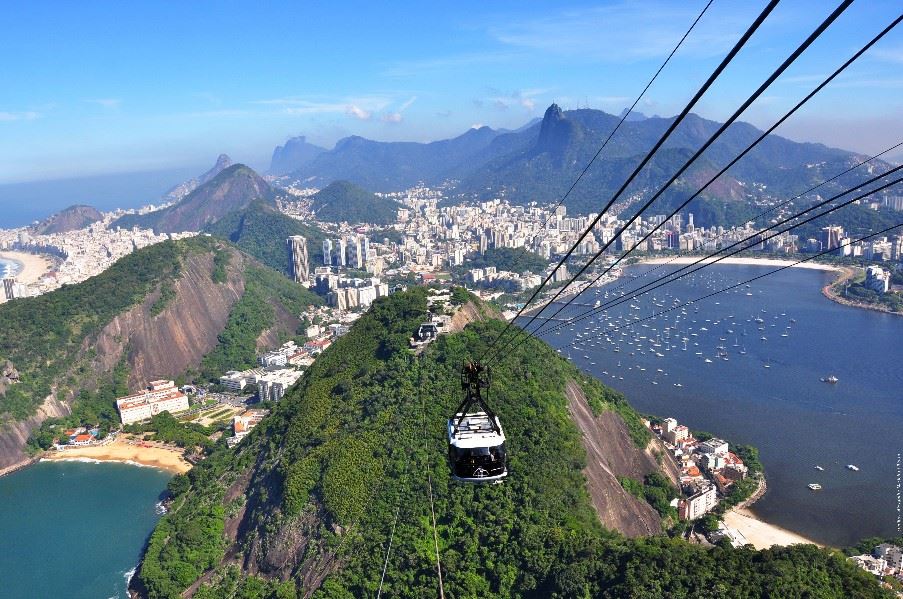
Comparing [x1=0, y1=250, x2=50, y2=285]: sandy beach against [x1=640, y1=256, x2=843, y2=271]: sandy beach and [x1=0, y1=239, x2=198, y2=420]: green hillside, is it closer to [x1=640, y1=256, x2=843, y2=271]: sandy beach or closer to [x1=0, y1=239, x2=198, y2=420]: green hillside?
[x1=0, y1=239, x2=198, y2=420]: green hillside

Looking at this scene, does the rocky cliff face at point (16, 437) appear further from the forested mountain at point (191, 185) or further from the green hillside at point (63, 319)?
the forested mountain at point (191, 185)

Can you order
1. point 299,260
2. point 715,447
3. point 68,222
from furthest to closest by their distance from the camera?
point 68,222 < point 299,260 < point 715,447

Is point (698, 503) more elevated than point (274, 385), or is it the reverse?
point (274, 385)

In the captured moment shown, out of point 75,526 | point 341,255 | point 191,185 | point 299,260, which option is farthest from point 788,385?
point 191,185

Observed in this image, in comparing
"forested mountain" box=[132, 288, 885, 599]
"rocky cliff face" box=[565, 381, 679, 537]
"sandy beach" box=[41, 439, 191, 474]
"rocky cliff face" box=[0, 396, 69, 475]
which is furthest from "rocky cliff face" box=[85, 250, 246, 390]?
"rocky cliff face" box=[565, 381, 679, 537]

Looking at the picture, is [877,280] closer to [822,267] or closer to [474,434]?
[822,267]

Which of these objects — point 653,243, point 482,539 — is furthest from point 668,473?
point 653,243

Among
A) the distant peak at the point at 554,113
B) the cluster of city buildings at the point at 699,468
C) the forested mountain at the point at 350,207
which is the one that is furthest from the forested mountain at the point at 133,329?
the distant peak at the point at 554,113

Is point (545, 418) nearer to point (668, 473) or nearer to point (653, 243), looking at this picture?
point (668, 473)
